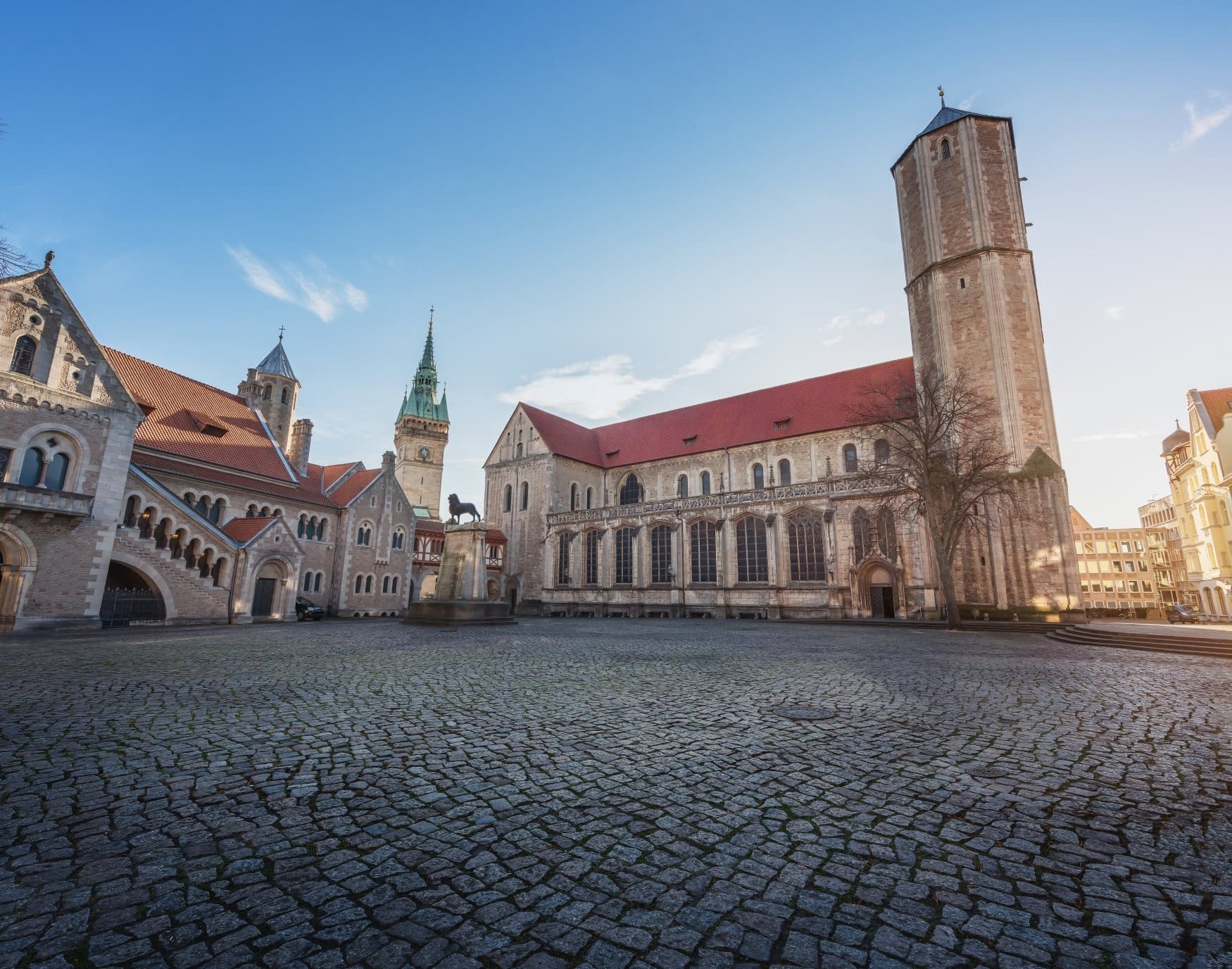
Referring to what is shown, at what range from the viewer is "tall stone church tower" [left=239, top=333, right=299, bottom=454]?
43562 millimetres

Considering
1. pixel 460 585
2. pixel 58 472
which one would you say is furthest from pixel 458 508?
Answer: pixel 58 472

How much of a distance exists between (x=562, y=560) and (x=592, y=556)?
2500 millimetres

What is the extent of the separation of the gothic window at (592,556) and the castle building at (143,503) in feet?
42.4

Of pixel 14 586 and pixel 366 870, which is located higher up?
pixel 14 586

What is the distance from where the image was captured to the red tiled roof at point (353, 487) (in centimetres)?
3350

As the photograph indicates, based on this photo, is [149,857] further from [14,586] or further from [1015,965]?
[14,586]

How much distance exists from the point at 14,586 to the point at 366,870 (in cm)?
2352

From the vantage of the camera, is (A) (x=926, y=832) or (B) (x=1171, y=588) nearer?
(A) (x=926, y=832)

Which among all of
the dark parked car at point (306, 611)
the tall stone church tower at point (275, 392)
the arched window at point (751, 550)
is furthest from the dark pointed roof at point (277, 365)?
the arched window at point (751, 550)

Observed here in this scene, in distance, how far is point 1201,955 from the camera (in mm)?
2357

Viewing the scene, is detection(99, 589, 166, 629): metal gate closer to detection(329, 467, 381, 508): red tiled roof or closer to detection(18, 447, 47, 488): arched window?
detection(18, 447, 47, 488): arched window

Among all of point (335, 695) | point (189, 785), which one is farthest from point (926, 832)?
point (335, 695)

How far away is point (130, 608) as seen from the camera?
68.6 feet

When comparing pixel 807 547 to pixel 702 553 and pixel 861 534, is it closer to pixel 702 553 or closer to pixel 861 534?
pixel 861 534
